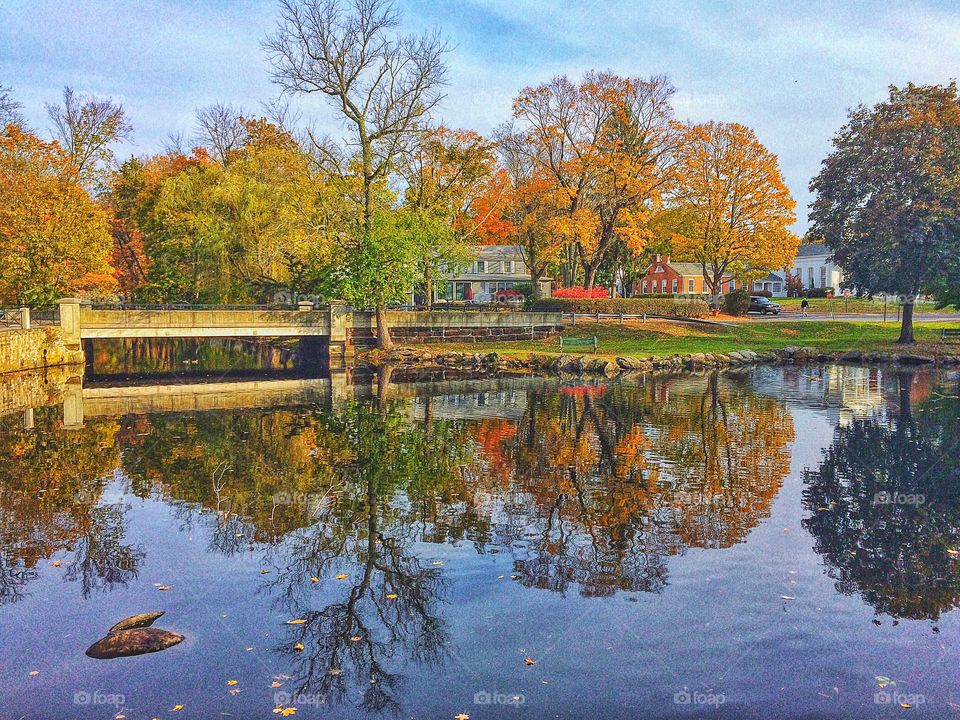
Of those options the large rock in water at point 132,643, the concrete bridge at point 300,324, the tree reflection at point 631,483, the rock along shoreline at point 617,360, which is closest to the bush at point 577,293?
the concrete bridge at point 300,324

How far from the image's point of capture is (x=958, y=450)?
2066 centimetres

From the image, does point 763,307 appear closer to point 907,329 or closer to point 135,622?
point 907,329

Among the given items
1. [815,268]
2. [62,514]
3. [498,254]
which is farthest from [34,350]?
[815,268]

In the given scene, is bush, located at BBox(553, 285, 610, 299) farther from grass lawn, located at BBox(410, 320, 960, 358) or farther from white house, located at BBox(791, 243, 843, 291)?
white house, located at BBox(791, 243, 843, 291)

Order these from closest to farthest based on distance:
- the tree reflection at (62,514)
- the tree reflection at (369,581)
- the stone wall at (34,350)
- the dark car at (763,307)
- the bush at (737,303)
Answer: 1. the tree reflection at (369,581)
2. the tree reflection at (62,514)
3. the stone wall at (34,350)
4. the bush at (737,303)
5. the dark car at (763,307)

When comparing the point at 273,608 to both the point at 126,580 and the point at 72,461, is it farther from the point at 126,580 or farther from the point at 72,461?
the point at 72,461

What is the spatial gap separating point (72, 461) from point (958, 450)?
23.1m

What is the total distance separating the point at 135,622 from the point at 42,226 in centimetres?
4289

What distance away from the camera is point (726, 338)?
51.8 metres

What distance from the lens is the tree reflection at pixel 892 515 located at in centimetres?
1127

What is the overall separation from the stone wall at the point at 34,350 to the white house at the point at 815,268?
283 feet

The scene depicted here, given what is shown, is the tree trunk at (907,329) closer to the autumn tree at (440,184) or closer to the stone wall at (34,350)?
the autumn tree at (440,184)

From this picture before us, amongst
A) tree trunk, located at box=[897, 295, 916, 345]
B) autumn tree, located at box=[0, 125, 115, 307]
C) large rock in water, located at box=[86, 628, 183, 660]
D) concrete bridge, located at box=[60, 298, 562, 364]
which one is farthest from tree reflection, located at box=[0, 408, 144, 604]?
tree trunk, located at box=[897, 295, 916, 345]

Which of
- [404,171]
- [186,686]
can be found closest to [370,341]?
[404,171]
